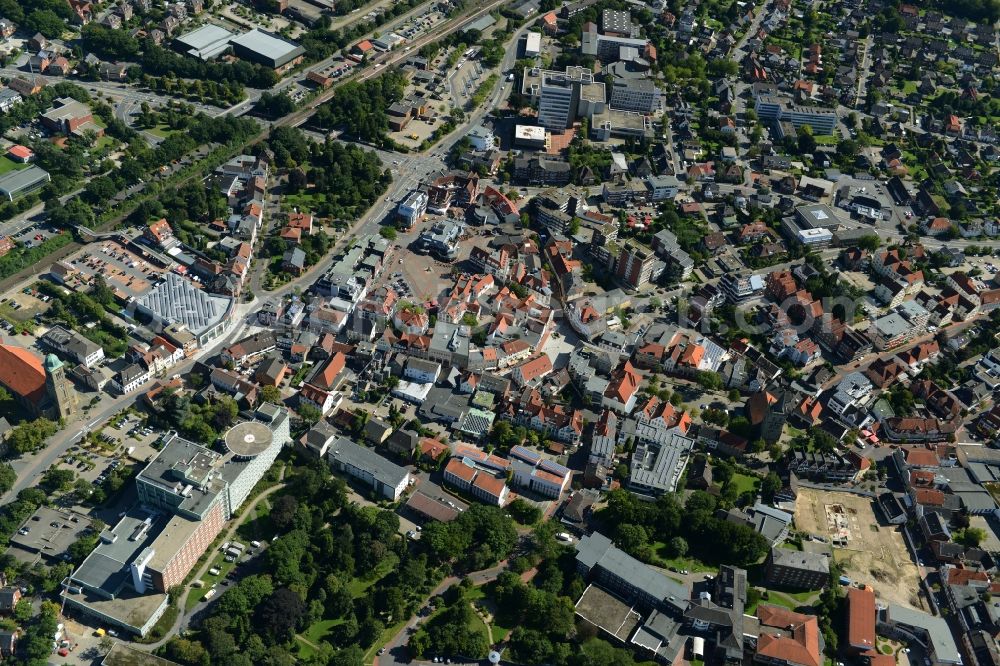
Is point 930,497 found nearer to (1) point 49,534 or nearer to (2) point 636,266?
(2) point 636,266

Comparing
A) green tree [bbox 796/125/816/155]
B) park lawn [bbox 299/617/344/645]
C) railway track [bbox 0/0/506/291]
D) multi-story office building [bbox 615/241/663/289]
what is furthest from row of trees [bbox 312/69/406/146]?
park lawn [bbox 299/617/344/645]

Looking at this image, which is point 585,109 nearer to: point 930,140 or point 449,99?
point 449,99

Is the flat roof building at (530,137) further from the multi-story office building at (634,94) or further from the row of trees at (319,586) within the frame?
the row of trees at (319,586)

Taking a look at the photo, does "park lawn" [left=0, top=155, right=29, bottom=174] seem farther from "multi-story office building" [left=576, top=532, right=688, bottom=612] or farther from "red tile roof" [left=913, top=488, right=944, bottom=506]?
"red tile roof" [left=913, top=488, right=944, bottom=506]

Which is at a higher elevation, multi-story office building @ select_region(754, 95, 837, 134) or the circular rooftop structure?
multi-story office building @ select_region(754, 95, 837, 134)

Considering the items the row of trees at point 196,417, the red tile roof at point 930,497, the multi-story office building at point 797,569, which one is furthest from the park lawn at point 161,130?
the red tile roof at point 930,497

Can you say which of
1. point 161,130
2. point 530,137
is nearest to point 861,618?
point 530,137
